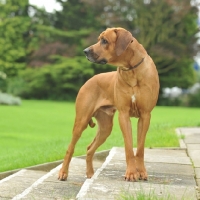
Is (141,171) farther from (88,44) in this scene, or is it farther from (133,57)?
(88,44)

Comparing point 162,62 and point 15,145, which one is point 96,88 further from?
point 162,62

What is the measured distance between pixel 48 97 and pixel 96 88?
26.4 meters

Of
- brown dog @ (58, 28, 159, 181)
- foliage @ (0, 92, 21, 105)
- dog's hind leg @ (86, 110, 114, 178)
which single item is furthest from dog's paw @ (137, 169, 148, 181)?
foliage @ (0, 92, 21, 105)

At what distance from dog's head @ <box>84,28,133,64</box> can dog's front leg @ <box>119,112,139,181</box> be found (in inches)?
24.1

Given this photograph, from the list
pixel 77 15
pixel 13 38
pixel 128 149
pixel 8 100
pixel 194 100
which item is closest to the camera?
pixel 128 149

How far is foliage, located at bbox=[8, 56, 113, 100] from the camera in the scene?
3059cm

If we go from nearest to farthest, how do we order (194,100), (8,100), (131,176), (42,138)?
1. (131,176)
2. (42,138)
3. (8,100)
4. (194,100)

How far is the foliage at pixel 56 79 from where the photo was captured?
100 feet

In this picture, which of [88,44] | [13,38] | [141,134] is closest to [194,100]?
[88,44]

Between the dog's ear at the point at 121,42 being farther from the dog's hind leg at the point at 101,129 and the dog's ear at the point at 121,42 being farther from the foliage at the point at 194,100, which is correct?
the foliage at the point at 194,100

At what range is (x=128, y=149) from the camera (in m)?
4.68

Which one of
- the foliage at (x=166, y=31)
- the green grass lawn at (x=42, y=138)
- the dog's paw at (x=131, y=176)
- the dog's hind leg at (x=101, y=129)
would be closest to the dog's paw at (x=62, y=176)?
the dog's hind leg at (x=101, y=129)

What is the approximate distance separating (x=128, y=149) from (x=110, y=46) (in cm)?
104

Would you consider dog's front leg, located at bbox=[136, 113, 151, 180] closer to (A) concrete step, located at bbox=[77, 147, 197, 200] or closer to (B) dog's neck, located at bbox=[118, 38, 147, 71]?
(A) concrete step, located at bbox=[77, 147, 197, 200]
